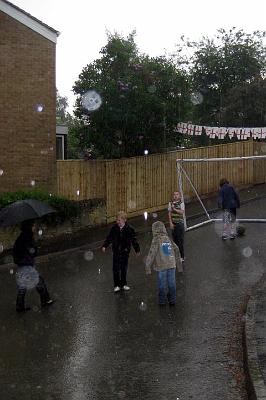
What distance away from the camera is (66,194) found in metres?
17.3

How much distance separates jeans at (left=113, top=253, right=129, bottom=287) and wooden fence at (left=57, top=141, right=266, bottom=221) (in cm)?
745

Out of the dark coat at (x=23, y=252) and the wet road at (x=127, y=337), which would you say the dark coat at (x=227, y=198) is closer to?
the wet road at (x=127, y=337)

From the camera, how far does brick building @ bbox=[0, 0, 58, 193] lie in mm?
15719

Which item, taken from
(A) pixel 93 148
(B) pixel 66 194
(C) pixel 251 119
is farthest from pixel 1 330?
(C) pixel 251 119

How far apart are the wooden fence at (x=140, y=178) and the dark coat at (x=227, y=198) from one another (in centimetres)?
424

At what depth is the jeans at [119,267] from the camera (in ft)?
32.7

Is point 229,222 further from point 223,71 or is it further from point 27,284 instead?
point 223,71

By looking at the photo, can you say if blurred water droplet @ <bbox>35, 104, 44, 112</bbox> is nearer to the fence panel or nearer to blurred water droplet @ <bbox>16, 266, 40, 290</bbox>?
the fence panel

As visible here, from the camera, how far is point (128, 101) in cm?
1700

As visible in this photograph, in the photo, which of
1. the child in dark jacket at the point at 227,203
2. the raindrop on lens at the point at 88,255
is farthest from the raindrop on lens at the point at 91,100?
the raindrop on lens at the point at 88,255

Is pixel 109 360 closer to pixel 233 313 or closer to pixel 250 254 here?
pixel 233 313

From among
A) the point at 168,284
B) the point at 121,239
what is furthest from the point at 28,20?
the point at 168,284

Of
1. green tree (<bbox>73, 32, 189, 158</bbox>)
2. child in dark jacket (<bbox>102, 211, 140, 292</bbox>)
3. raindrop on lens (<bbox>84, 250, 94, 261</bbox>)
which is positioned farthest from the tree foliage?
child in dark jacket (<bbox>102, 211, 140, 292</bbox>)

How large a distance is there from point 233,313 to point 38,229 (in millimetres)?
7727
